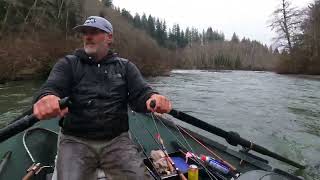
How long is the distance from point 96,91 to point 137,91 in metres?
0.39

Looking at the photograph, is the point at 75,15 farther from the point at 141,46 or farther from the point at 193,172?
the point at 193,172

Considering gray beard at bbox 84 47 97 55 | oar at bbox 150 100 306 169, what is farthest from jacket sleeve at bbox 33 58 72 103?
oar at bbox 150 100 306 169

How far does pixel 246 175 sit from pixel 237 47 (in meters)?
93.8

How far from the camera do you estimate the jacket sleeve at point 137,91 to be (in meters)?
3.79

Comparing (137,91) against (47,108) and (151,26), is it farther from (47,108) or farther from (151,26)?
(151,26)

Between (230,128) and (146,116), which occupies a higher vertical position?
(146,116)

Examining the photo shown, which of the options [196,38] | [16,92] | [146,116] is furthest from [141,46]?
[196,38]

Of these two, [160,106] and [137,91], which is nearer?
[160,106]

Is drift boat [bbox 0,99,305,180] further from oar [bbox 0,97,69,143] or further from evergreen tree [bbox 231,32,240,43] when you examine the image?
evergreen tree [bbox 231,32,240,43]

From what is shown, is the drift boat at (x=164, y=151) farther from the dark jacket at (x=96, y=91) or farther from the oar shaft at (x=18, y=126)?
the dark jacket at (x=96, y=91)

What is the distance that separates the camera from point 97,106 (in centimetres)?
363

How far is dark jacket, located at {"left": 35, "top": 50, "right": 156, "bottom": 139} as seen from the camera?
361 cm

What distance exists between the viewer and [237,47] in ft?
313

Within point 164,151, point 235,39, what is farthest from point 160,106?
point 235,39
